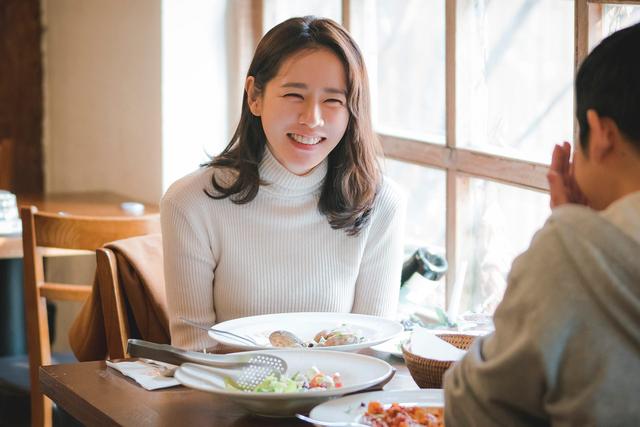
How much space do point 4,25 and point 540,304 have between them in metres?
3.45

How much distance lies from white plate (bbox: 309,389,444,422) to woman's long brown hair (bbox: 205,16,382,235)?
687 mm

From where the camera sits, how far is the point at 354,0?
9.17 feet

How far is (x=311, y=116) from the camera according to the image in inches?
76.0

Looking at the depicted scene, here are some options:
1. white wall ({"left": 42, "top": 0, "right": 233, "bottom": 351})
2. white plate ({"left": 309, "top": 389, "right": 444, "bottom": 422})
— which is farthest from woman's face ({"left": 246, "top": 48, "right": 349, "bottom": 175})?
white wall ({"left": 42, "top": 0, "right": 233, "bottom": 351})

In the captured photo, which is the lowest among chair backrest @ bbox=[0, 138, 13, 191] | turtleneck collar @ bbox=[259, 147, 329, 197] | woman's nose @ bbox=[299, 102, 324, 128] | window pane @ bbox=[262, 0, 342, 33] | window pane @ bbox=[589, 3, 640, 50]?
chair backrest @ bbox=[0, 138, 13, 191]

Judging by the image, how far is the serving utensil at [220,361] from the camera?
1.42 m

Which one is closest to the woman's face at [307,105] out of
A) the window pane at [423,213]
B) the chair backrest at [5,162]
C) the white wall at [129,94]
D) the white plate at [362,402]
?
the window pane at [423,213]

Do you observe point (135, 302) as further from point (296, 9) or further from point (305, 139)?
point (296, 9)

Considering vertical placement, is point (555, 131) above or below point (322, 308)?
above

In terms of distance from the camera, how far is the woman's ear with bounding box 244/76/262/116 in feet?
6.71

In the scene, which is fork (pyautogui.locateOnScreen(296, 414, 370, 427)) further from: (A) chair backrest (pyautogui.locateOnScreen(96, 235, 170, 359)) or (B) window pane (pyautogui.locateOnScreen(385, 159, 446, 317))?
(B) window pane (pyautogui.locateOnScreen(385, 159, 446, 317))

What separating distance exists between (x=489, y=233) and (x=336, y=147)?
51 centimetres

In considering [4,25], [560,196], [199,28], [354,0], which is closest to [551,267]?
[560,196]

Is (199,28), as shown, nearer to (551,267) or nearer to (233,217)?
(233,217)
